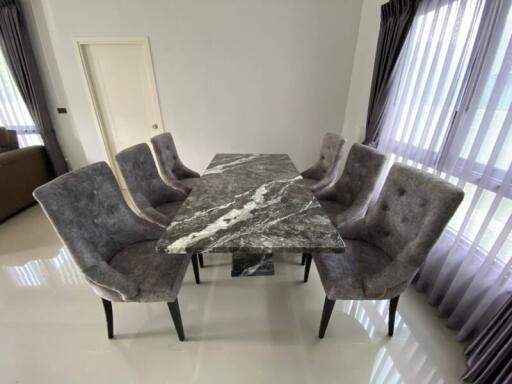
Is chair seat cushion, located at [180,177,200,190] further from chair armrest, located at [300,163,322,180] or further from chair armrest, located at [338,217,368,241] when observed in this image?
chair armrest, located at [338,217,368,241]

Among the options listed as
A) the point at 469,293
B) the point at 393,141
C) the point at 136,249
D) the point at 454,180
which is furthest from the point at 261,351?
the point at 393,141

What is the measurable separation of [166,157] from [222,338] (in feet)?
5.72

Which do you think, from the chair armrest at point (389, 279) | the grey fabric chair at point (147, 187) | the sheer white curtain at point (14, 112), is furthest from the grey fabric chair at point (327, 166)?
the sheer white curtain at point (14, 112)

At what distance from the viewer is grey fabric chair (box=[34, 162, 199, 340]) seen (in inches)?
43.7

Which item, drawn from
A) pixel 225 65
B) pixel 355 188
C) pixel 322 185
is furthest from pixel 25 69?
pixel 355 188

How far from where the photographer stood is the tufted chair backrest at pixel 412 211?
1.09 meters

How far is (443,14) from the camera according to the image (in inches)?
63.0

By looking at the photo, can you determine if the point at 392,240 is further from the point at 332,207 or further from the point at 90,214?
the point at 90,214

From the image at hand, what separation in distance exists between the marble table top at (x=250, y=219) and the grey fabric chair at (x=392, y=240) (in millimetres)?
331

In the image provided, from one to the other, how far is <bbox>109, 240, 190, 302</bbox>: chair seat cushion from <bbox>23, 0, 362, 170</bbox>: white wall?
6.85 feet

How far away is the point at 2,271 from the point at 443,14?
416 centimetres

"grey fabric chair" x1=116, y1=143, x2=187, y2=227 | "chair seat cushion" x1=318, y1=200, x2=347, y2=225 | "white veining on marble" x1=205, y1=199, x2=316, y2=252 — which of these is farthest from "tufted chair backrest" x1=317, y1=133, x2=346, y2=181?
"grey fabric chair" x1=116, y1=143, x2=187, y2=227

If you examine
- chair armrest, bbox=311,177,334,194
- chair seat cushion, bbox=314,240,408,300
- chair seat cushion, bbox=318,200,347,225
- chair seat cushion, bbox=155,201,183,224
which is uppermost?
chair armrest, bbox=311,177,334,194

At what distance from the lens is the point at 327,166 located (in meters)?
2.39
